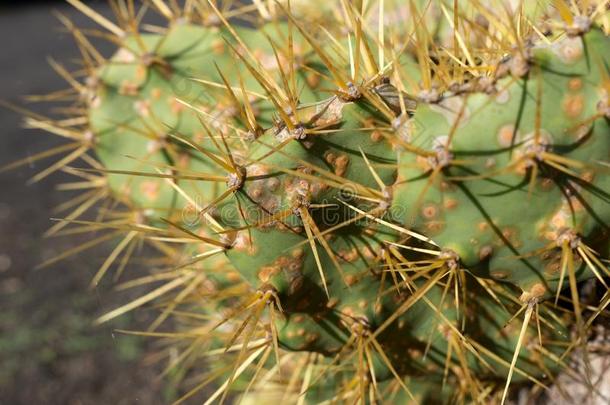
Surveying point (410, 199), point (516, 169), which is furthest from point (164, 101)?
point (516, 169)

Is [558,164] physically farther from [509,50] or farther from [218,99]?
[218,99]

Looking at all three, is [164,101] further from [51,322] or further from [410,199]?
[51,322]

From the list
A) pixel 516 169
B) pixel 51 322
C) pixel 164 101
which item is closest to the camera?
pixel 516 169

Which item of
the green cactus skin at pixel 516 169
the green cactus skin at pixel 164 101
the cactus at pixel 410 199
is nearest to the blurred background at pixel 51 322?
the green cactus skin at pixel 164 101

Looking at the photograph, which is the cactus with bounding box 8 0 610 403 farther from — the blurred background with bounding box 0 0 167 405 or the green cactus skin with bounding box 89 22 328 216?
the blurred background with bounding box 0 0 167 405

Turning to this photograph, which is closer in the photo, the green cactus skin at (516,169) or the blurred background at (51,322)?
the green cactus skin at (516,169)

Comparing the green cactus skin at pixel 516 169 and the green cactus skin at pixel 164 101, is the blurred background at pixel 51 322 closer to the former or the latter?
the green cactus skin at pixel 164 101

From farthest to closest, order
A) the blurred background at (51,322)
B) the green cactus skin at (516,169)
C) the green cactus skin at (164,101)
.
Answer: the blurred background at (51,322) < the green cactus skin at (164,101) < the green cactus skin at (516,169)
